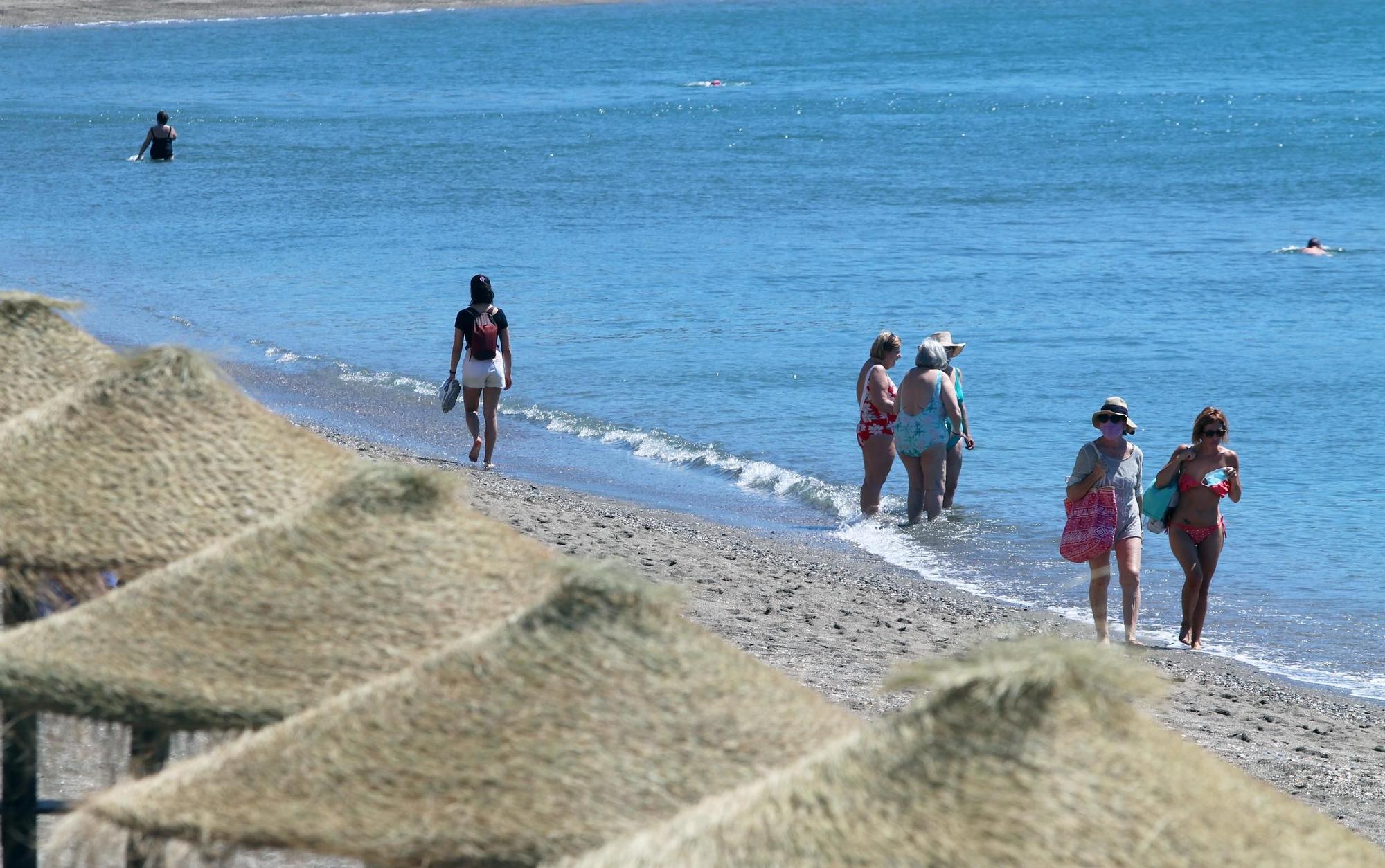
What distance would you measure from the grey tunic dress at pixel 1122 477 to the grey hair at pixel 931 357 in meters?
2.62

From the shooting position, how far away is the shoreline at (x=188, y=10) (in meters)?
96.4

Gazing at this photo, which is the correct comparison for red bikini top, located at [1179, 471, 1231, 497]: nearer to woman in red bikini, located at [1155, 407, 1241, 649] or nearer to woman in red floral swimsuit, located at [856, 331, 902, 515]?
woman in red bikini, located at [1155, 407, 1241, 649]

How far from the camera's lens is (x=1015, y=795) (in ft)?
7.18

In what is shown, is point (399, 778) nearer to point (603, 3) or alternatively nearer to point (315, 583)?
point (315, 583)

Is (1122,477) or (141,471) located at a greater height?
(141,471)

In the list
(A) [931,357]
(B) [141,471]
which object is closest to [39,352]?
(B) [141,471]

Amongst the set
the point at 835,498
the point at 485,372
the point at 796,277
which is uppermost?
the point at 796,277

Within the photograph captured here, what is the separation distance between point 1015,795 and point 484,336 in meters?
10.8

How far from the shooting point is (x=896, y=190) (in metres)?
37.5

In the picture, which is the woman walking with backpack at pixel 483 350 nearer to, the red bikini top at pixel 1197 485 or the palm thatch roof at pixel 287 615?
the red bikini top at pixel 1197 485

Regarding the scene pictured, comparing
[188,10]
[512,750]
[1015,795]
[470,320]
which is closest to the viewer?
[1015,795]

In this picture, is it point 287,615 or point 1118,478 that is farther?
point 1118,478

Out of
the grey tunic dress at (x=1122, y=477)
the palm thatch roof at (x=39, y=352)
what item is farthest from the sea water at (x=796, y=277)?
the palm thatch roof at (x=39, y=352)

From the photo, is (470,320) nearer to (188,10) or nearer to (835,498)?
(835,498)
